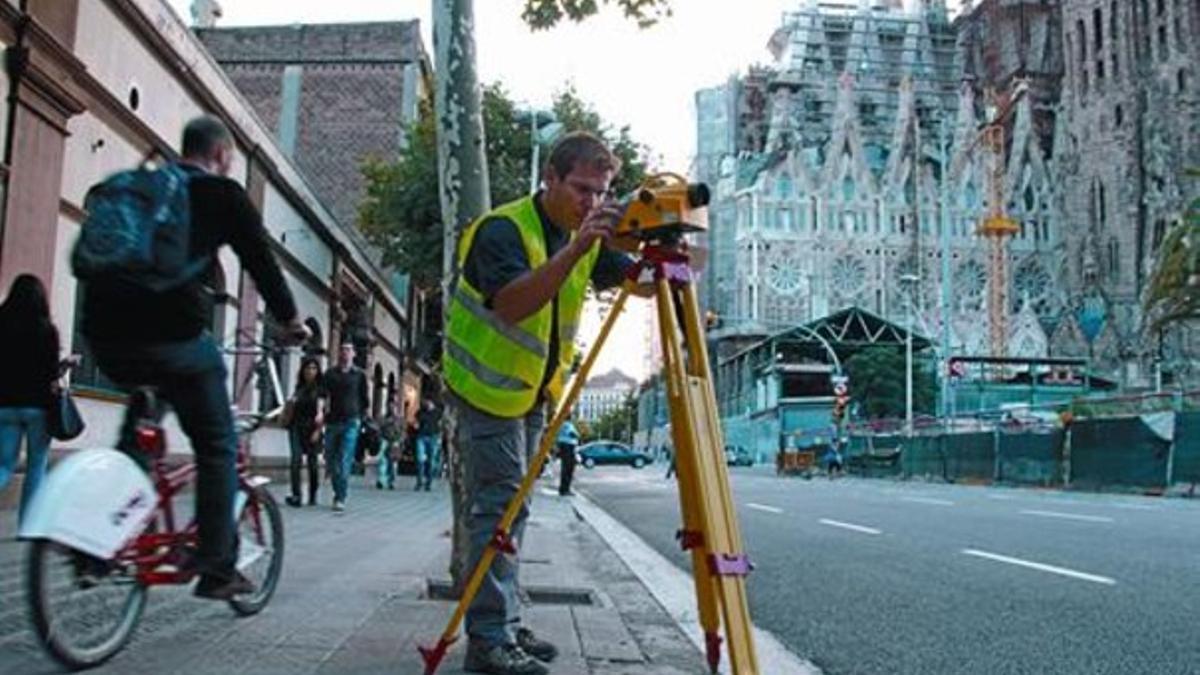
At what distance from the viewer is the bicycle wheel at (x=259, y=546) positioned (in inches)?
202

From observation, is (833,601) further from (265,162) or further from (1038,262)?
(1038,262)

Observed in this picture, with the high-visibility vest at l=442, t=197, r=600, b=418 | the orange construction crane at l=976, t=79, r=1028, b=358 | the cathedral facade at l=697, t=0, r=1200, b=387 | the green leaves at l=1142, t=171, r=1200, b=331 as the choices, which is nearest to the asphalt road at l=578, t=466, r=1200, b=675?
the high-visibility vest at l=442, t=197, r=600, b=418

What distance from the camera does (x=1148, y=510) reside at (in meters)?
14.6

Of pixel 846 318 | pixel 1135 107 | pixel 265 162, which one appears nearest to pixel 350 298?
pixel 265 162

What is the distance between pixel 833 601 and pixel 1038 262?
95.5 m

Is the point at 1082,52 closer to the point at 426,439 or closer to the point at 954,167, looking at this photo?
the point at 954,167

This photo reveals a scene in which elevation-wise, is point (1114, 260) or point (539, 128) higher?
point (1114, 260)

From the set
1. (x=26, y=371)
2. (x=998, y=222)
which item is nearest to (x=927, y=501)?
(x=26, y=371)

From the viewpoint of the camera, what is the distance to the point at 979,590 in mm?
7004

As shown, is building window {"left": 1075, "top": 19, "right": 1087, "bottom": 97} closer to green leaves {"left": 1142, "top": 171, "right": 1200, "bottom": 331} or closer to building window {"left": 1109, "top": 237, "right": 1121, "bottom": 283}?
building window {"left": 1109, "top": 237, "right": 1121, "bottom": 283}

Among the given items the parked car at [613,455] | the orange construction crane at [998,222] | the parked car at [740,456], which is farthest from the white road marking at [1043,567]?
the orange construction crane at [998,222]

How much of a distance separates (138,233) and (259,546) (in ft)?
A: 6.44

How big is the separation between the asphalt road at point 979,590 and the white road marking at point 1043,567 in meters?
0.01

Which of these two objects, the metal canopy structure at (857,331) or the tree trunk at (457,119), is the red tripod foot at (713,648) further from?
the metal canopy structure at (857,331)
